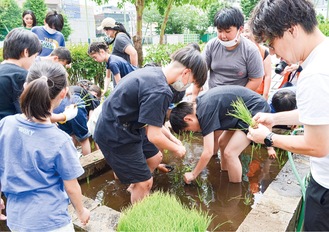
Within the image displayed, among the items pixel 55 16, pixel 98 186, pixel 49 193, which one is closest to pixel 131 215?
pixel 49 193

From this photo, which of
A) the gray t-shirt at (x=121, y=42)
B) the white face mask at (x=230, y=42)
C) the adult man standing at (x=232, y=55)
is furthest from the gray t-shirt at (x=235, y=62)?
the gray t-shirt at (x=121, y=42)

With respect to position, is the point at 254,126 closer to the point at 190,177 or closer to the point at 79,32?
the point at 190,177

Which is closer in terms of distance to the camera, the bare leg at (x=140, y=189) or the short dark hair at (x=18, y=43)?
the short dark hair at (x=18, y=43)

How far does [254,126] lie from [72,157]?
133cm

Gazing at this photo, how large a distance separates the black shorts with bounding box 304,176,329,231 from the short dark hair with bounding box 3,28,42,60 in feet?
8.10

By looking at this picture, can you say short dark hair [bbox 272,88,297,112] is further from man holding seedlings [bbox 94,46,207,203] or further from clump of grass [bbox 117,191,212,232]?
clump of grass [bbox 117,191,212,232]

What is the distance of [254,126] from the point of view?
222 cm

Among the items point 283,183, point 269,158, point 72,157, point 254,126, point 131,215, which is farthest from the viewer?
Result: point 269,158

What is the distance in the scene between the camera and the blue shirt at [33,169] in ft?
5.56

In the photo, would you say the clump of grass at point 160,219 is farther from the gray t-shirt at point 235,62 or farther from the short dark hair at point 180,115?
the gray t-shirt at point 235,62

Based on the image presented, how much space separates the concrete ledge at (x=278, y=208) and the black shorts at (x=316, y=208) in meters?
0.58

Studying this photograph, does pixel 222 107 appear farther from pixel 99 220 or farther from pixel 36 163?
pixel 36 163

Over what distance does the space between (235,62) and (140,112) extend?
1829 mm

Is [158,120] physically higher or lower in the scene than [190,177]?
higher
